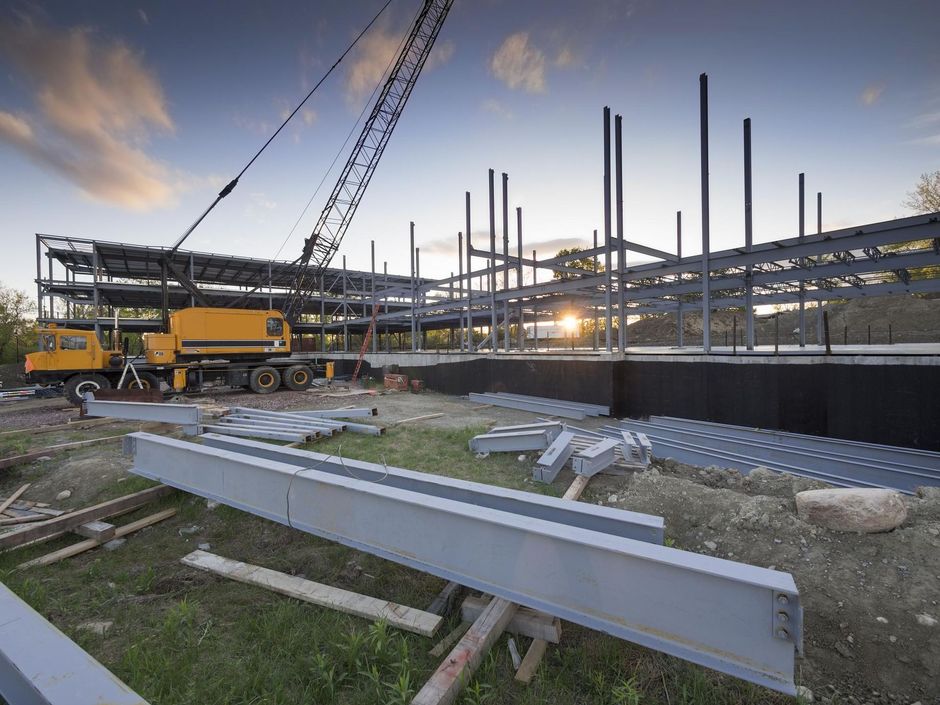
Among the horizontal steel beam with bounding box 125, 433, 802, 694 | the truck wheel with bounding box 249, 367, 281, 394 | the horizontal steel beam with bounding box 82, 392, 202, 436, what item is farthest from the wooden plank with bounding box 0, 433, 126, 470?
the truck wheel with bounding box 249, 367, 281, 394

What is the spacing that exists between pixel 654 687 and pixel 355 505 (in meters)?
1.98

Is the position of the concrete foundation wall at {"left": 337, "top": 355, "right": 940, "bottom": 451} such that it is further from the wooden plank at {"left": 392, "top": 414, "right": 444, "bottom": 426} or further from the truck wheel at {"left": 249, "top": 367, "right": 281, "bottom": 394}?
the truck wheel at {"left": 249, "top": 367, "right": 281, "bottom": 394}

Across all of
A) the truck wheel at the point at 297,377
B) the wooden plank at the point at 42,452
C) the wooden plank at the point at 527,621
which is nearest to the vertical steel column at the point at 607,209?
the wooden plank at the point at 527,621

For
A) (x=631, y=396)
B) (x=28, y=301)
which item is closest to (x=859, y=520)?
(x=631, y=396)

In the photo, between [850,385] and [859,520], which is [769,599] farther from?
[850,385]

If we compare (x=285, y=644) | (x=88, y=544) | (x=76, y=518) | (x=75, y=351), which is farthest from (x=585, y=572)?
(x=75, y=351)

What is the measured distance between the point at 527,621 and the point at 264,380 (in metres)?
17.6

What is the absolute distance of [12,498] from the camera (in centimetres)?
486

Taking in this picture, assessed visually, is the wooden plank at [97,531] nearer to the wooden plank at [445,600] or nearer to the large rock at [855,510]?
the wooden plank at [445,600]

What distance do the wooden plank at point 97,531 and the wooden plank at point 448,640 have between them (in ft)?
11.5

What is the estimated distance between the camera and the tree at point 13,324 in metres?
35.6

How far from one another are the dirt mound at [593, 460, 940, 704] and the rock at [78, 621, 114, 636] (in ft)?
13.3

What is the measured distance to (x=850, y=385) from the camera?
7.38 m

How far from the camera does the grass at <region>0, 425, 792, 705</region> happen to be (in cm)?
204
